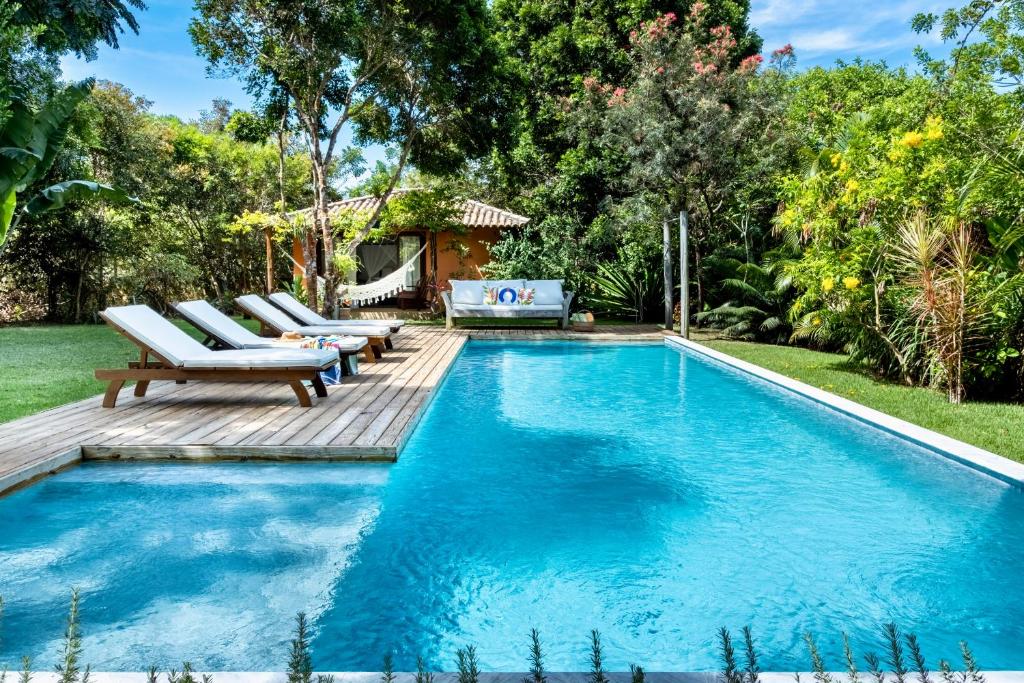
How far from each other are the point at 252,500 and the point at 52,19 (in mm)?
11455

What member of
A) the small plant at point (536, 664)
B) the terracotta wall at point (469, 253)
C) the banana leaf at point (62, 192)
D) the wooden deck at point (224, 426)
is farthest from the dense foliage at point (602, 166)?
the small plant at point (536, 664)

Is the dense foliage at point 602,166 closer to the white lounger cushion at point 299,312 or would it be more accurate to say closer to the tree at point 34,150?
the tree at point 34,150

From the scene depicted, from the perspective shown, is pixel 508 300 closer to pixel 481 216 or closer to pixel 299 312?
pixel 481 216

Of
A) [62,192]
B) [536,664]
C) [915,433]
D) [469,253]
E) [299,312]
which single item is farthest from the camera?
[469,253]

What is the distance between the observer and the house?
811 inches

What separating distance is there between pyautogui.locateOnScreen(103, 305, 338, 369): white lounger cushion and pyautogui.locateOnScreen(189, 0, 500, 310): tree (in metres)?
6.06

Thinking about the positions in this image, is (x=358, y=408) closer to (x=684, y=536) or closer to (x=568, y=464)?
(x=568, y=464)

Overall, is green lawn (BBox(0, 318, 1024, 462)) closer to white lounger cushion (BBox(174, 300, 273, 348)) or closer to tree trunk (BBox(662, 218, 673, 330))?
white lounger cushion (BBox(174, 300, 273, 348))

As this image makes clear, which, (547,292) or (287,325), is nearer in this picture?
(287,325)

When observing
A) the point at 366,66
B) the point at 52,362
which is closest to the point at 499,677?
the point at 52,362

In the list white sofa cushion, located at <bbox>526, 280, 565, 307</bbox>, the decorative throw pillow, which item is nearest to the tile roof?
the decorative throw pillow

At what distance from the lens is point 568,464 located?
557 cm

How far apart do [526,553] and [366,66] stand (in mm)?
10819

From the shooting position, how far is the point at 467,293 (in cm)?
1641
